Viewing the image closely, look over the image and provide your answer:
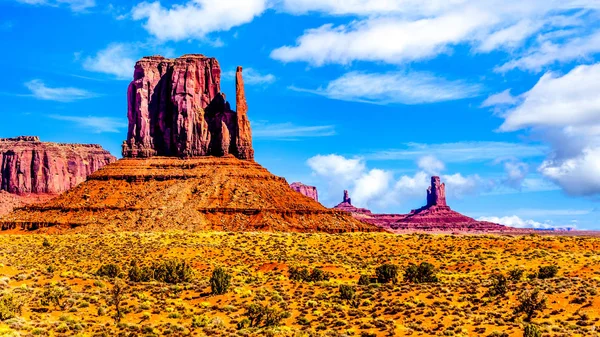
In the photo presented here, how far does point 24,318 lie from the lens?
1467 inches

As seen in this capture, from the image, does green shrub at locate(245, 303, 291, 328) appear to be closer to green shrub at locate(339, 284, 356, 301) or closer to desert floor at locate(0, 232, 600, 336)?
desert floor at locate(0, 232, 600, 336)

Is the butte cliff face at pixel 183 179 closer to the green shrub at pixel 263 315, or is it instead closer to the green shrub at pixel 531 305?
the green shrub at pixel 263 315

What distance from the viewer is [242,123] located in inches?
4828

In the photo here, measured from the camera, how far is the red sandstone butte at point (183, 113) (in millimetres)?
121500

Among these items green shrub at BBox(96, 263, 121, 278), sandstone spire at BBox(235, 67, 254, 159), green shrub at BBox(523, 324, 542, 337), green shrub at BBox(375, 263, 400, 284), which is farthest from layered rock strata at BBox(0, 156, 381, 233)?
green shrub at BBox(523, 324, 542, 337)

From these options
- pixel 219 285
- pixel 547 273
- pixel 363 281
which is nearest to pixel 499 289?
pixel 547 273

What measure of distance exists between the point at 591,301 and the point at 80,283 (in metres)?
31.7

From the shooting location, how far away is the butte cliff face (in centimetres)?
9862

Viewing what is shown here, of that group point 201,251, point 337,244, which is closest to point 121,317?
point 201,251

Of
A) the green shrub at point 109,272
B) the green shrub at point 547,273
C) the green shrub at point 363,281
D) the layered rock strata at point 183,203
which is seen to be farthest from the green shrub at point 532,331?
the layered rock strata at point 183,203

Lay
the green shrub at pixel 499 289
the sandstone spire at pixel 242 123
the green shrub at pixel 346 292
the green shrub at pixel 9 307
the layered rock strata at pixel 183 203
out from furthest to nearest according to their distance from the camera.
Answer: the sandstone spire at pixel 242 123 → the layered rock strata at pixel 183 203 → the green shrub at pixel 346 292 → the green shrub at pixel 499 289 → the green shrub at pixel 9 307

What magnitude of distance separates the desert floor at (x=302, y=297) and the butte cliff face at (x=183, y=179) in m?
26.0

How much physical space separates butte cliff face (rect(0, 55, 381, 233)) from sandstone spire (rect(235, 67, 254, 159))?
0.58 feet

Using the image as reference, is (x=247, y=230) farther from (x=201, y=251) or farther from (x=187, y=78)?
(x=187, y=78)
